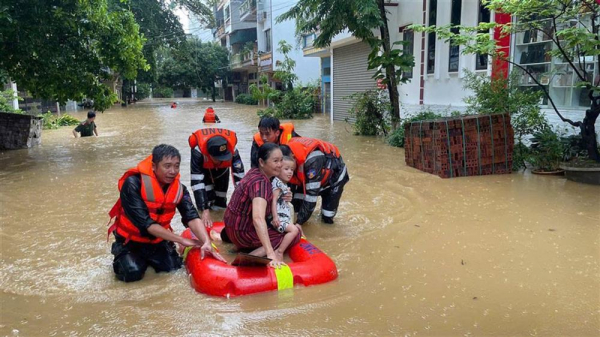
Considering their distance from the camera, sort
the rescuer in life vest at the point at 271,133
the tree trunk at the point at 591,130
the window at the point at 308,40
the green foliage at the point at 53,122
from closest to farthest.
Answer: the rescuer in life vest at the point at 271,133, the tree trunk at the point at 591,130, the green foliage at the point at 53,122, the window at the point at 308,40

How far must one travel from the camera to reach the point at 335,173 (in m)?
5.09

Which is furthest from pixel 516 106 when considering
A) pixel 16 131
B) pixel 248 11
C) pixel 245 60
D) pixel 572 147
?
pixel 245 60

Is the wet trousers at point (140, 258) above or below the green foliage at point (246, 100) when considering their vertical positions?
below

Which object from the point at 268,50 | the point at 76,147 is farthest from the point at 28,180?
the point at 268,50

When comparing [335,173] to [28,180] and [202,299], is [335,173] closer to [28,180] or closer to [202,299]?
[202,299]

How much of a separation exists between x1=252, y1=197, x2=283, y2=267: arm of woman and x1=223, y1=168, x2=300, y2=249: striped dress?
0.24 ft

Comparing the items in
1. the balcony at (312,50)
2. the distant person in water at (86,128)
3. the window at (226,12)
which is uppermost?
the window at (226,12)

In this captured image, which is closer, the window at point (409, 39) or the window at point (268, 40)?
the window at point (409, 39)

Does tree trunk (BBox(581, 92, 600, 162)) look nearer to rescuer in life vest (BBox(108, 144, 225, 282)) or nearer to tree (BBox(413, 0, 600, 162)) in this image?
tree (BBox(413, 0, 600, 162))

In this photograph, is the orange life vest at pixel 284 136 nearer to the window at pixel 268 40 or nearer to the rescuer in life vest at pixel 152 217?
the rescuer in life vest at pixel 152 217

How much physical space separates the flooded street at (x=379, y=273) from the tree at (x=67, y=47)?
11.7 ft

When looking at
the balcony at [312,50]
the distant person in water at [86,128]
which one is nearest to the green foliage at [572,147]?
the distant person in water at [86,128]

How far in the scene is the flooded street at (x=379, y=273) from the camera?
3.14m

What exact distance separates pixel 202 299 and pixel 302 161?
1810 millimetres
